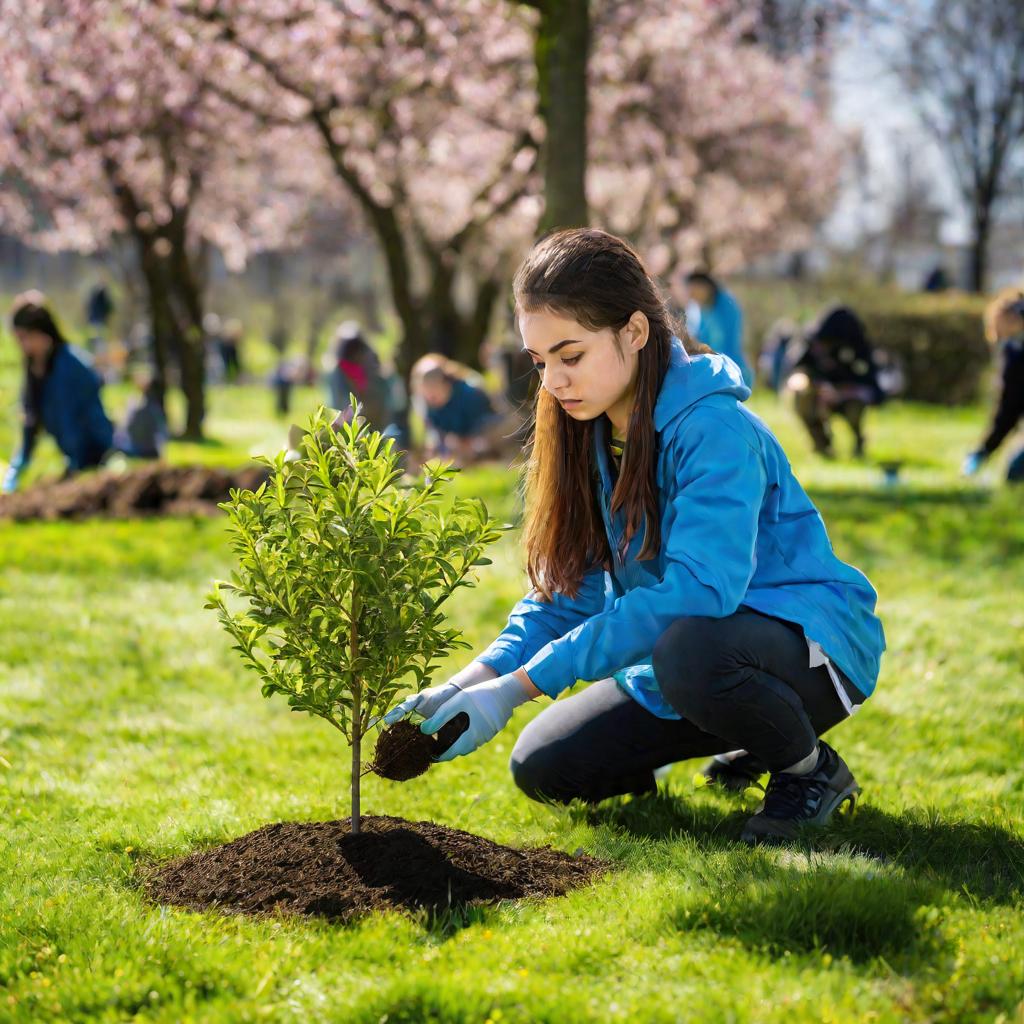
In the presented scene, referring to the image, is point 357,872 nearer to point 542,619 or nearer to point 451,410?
point 542,619

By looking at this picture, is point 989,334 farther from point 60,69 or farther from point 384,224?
point 60,69

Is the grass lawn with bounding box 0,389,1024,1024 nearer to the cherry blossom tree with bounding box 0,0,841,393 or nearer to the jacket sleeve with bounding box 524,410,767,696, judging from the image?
the jacket sleeve with bounding box 524,410,767,696

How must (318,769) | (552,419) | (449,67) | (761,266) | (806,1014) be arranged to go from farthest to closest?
(761,266) < (449,67) < (318,769) < (552,419) < (806,1014)

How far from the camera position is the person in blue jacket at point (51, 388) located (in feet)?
31.0

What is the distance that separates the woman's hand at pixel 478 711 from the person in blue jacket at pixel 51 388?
279 inches

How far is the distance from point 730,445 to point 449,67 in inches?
447

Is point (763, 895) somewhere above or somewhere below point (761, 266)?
below

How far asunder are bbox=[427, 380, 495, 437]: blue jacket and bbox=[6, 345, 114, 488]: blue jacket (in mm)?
2746

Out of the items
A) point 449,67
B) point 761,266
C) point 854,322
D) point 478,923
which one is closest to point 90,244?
point 449,67

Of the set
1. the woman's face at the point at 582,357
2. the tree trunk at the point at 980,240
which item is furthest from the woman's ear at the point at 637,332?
the tree trunk at the point at 980,240

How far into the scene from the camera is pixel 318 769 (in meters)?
4.29

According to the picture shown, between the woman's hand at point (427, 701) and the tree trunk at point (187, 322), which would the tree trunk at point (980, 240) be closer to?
the tree trunk at point (187, 322)

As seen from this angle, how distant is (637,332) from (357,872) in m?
1.51

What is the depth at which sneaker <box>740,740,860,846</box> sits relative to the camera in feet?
10.8
